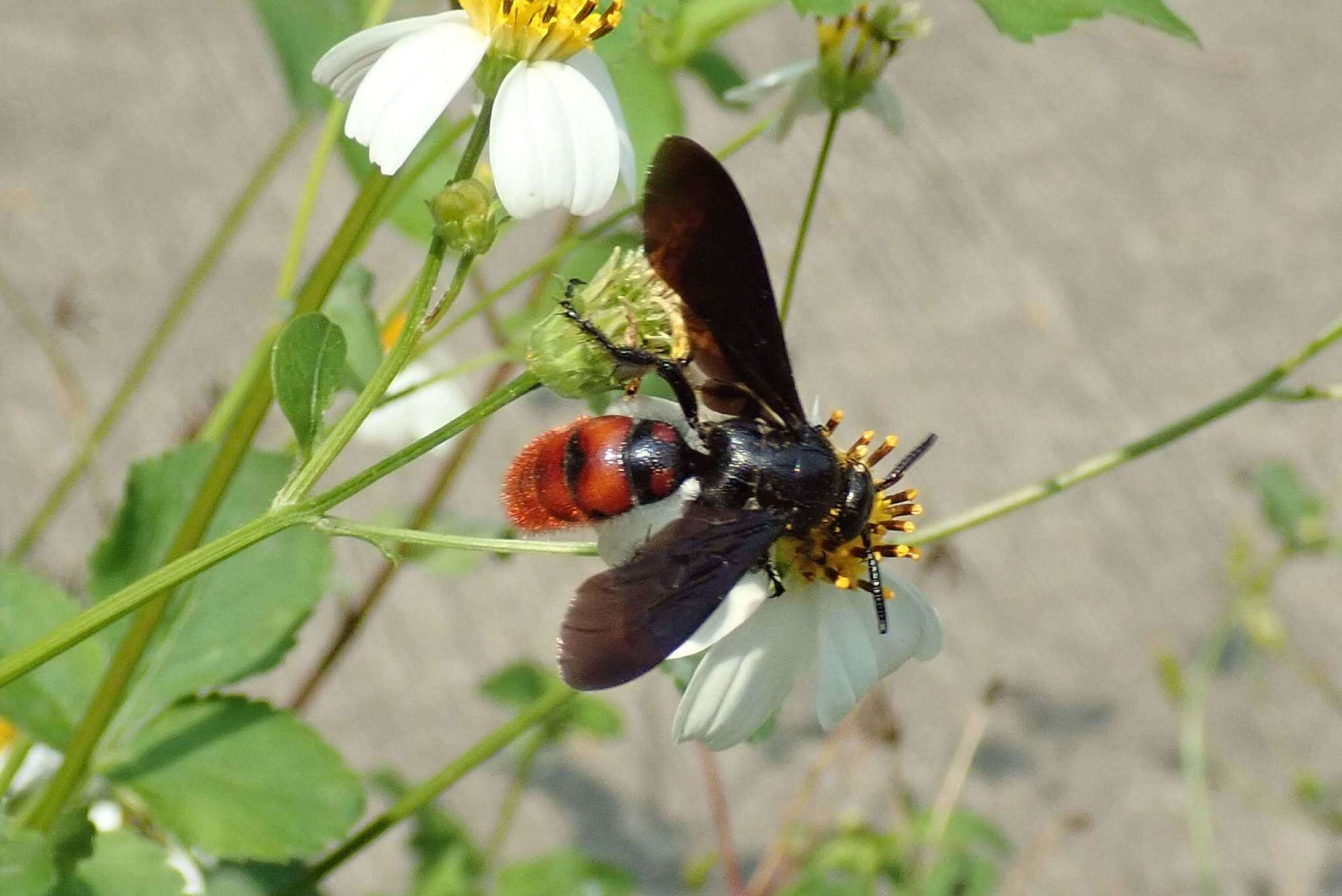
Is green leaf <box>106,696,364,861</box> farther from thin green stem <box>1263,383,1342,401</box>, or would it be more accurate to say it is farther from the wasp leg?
thin green stem <box>1263,383,1342,401</box>

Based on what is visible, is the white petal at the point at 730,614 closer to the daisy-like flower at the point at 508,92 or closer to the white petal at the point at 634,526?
the white petal at the point at 634,526

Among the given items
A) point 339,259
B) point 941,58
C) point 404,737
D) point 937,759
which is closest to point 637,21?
point 339,259

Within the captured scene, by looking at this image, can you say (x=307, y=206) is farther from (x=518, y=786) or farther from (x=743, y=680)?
(x=518, y=786)

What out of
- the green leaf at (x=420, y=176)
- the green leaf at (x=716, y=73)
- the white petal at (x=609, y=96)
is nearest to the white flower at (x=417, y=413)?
the green leaf at (x=420, y=176)

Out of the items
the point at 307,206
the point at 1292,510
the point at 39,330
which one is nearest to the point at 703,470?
the point at 307,206

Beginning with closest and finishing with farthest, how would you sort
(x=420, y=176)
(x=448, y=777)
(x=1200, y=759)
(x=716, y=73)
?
(x=448, y=777) → (x=420, y=176) → (x=716, y=73) → (x=1200, y=759)

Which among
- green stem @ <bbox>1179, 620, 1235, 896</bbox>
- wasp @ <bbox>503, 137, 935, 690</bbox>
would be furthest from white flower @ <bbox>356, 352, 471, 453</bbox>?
green stem @ <bbox>1179, 620, 1235, 896</bbox>

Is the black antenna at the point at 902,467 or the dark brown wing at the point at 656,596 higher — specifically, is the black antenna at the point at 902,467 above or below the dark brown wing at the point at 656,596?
below
